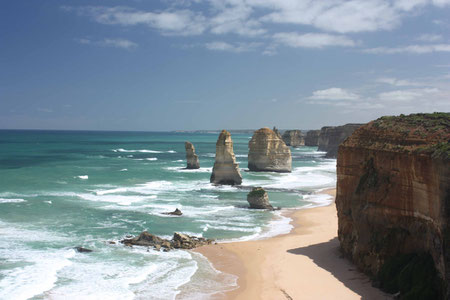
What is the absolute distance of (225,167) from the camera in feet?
173

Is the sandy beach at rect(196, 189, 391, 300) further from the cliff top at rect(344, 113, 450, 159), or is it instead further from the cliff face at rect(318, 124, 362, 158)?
the cliff face at rect(318, 124, 362, 158)

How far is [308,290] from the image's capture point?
18.3 meters

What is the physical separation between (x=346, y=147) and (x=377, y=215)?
434cm

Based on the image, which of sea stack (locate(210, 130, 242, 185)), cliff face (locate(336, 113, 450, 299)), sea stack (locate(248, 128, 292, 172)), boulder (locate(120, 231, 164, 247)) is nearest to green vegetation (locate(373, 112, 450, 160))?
cliff face (locate(336, 113, 450, 299))

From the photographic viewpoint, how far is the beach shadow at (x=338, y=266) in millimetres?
17717

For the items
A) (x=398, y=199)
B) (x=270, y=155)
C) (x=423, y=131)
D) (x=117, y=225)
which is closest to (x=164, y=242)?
(x=117, y=225)

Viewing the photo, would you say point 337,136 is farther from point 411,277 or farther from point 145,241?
point 411,277

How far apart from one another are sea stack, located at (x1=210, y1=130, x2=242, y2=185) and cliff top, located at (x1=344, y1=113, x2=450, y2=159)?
30.1m

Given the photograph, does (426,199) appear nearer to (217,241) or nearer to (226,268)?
(226,268)

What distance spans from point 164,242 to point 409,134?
1530 cm

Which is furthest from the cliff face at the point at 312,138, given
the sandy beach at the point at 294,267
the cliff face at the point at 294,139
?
the sandy beach at the point at 294,267

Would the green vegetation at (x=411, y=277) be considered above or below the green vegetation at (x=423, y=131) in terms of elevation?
below

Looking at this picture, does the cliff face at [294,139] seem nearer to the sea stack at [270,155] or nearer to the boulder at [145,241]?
the sea stack at [270,155]

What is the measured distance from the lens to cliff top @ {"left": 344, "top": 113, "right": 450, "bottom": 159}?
53.9ft
